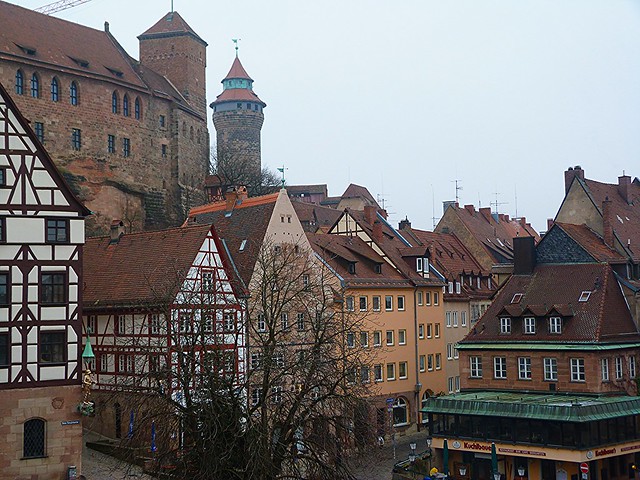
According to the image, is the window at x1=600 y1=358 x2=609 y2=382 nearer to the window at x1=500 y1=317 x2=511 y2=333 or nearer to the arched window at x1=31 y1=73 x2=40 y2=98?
the window at x1=500 y1=317 x2=511 y2=333

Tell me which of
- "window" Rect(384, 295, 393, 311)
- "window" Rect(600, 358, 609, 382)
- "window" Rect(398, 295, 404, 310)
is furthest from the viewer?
"window" Rect(398, 295, 404, 310)

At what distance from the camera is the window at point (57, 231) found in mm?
36250

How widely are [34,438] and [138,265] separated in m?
10.1

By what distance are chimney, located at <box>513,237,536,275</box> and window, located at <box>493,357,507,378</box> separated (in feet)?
15.7

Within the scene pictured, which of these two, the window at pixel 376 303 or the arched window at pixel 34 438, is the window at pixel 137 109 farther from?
the arched window at pixel 34 438

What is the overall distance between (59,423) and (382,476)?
1284 cm

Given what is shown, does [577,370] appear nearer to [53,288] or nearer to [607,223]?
[607,223]

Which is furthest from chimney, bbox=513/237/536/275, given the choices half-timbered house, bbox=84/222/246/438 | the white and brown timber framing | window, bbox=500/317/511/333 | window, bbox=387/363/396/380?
the white and brown timber framing

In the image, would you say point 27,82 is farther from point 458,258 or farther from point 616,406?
point 616,406

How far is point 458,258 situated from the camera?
210 feet

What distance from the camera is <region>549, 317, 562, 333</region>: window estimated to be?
145 ft

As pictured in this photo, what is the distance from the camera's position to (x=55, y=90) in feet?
222

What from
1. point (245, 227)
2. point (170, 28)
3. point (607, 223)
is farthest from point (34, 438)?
point (170, 28)

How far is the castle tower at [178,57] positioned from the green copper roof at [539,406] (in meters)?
49.5
